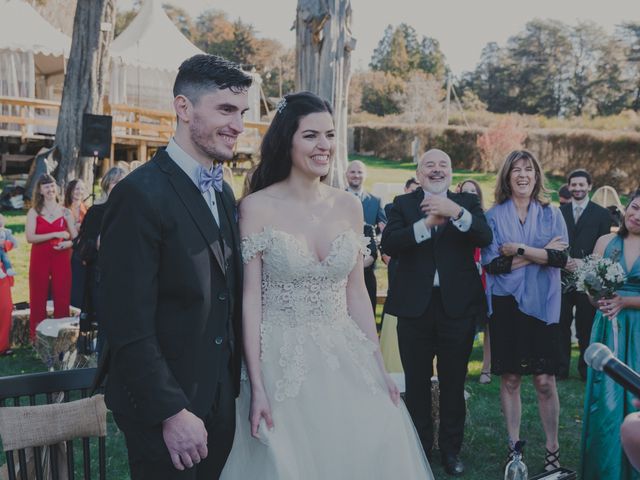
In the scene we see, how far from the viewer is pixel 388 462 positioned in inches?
104

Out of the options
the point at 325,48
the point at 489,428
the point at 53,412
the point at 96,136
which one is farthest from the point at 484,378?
the point at 96,136

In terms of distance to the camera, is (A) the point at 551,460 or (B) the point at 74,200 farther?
(B) the point at 74,200

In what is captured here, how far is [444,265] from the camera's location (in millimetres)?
4395

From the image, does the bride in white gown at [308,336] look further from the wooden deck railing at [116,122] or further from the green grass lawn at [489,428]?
the wooden deck railing at [116,122]

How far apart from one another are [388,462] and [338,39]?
228 inches

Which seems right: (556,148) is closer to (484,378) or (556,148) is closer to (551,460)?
(484,378)

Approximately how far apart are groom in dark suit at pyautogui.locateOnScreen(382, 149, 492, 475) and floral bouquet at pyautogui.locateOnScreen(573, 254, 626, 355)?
2.11 ft

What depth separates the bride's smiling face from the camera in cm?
295

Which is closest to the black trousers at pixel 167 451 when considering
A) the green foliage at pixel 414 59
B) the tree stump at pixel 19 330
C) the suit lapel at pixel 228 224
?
the suit lapel at pixel 228 224

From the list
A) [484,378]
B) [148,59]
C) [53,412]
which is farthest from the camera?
[148,59]

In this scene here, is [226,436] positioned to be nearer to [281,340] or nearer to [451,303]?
[281,340]

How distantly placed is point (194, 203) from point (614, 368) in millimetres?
1433

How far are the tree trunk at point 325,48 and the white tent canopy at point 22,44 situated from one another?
15.4 metres

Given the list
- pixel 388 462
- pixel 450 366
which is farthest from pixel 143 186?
pixel 450 366
